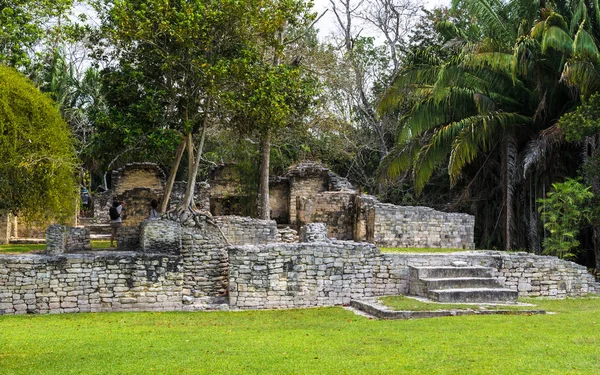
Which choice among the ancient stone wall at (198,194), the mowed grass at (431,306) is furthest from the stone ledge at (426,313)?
the ancient stone wall at (198,194)

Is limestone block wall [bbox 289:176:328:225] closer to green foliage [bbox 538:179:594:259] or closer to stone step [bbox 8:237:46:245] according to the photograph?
stone step [bbox 8:237:46:245]

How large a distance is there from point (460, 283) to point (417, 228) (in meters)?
6.36

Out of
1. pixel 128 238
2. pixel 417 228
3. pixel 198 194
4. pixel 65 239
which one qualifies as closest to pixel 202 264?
pixel 65 239

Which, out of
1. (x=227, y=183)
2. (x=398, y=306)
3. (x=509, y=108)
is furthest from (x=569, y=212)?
(x=227, y=183)

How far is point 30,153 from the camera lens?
607 inches

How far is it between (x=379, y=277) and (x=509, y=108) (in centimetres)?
1048

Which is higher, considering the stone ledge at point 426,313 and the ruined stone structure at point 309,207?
the ruined stone structure at point 309,207

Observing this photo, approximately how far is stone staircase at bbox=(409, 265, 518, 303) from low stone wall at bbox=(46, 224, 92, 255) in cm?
893

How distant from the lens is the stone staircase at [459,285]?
14.5 meters

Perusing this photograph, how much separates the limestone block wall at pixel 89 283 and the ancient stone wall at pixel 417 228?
28.1 feet

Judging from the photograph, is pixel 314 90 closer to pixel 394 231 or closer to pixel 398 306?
pixel 394 231

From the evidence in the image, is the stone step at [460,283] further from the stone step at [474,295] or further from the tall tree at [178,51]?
the tall tree at [178,51]

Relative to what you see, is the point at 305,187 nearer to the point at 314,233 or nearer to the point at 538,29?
the point at 314,233

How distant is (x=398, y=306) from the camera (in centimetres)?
1370
